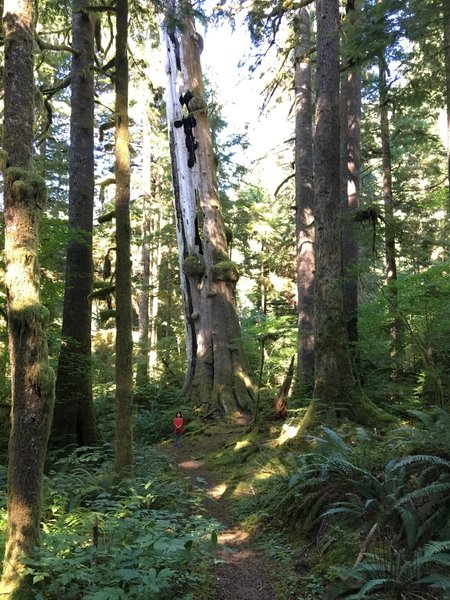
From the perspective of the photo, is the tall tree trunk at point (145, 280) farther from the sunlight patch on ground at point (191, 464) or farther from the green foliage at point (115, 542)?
the green foliage at point (115, 542)

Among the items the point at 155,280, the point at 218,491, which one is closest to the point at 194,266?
the point at 218,491

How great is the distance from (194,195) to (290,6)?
5.23m

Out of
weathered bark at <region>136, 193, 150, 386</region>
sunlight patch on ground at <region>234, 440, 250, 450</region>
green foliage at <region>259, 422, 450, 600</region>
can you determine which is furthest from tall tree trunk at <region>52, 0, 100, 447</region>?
weathered bark at <region>136, 193, 150, 386</region>

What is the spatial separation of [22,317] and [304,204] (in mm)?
11138

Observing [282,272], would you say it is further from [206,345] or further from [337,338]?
[337,338]

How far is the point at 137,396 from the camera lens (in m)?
13.9

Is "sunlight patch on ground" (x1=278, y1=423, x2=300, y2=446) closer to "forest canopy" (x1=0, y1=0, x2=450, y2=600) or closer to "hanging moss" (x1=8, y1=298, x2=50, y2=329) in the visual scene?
"forest canopy" (x1=0, y1=0, x2=450, y2=600)

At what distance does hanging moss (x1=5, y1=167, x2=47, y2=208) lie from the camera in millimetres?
4059

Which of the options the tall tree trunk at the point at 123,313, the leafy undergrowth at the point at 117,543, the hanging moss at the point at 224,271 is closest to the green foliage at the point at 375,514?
the leafy undergrowth at the point at 117,543

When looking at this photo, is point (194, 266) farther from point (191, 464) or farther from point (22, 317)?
point (22, 317)

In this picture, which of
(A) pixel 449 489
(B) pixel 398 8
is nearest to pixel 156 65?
(B) pixel 398 8

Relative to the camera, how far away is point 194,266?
1298 cm

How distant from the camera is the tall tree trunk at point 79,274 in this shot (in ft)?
28.9

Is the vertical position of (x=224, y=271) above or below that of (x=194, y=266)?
below
